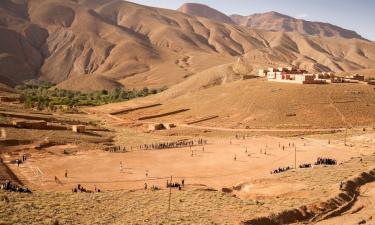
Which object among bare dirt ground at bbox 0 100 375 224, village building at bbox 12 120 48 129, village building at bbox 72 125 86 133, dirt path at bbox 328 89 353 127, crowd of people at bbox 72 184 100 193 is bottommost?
crowd of people at bbox 72 184 100 193

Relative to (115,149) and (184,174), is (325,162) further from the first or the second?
(115,149)

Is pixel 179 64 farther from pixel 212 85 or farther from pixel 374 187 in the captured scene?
pixel 374 187

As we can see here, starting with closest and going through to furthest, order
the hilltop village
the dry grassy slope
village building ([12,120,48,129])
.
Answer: village building ([12,120,48,129]) < the dry grassy slope < the hilltop village

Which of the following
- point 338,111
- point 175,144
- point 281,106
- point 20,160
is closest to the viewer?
point 20,160

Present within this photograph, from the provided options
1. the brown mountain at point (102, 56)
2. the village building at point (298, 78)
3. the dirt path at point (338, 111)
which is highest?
the brown mountain at point (102, 56)

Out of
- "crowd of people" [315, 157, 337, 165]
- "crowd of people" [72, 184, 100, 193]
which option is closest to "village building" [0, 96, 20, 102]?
"crowd of people" [72, 184, 100, 193]

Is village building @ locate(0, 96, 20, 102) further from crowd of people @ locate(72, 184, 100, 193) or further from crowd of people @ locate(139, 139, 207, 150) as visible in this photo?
crowd of people @ locate(72, 184, 100, 193)

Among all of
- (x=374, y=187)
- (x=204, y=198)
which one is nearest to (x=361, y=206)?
(x=374, y=187)

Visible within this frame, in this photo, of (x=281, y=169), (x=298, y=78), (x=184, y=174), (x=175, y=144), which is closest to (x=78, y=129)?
(x=175, y=144)

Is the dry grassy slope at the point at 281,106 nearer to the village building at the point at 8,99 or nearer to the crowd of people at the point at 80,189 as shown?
the village building at the point at 8,99

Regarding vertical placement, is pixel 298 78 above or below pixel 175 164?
above

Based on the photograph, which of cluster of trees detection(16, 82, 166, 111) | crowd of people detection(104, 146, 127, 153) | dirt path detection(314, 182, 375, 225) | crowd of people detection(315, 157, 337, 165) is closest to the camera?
dirt path detection(314, 182, 375, 225)

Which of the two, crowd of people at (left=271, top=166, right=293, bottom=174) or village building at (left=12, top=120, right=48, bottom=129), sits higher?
village building at (left=12, top=120, right=48, bottom=129)

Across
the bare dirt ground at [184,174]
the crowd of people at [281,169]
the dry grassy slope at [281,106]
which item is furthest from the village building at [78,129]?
the crowd of people at [281,169]
